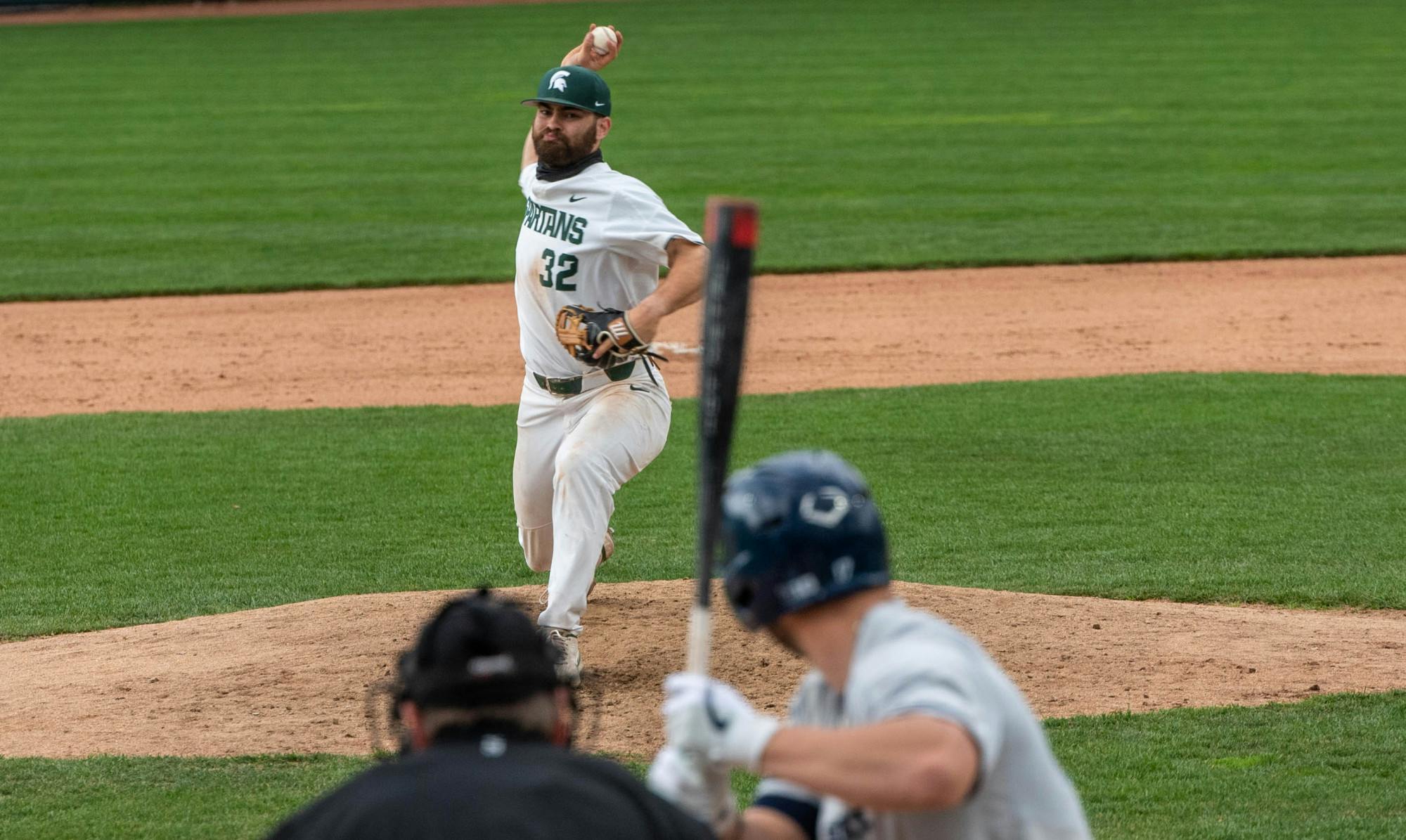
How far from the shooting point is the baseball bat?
284cm

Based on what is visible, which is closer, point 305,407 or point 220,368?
point 305,407

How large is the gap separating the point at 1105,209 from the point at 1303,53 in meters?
13.2

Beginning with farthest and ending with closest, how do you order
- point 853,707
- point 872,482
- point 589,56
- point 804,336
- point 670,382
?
1. point 804,336
2. point 670,382
3. point 872,482
4. point 589,56
5. point 853,707

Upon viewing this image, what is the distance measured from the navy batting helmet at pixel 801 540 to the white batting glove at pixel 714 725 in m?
0.15

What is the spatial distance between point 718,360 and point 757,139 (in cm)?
2125

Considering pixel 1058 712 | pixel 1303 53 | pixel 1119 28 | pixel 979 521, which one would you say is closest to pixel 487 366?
pixel 979 521

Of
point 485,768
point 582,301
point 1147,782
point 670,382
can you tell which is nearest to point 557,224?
point 582,301

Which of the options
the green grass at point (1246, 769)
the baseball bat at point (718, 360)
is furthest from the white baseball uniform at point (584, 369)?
the baseball bat at point (718, 360)

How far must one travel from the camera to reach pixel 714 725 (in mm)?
2510

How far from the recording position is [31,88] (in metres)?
29.0

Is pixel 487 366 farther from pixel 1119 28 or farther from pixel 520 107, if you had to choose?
pixel 1119 28

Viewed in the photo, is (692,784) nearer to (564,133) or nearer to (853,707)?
(853,707)

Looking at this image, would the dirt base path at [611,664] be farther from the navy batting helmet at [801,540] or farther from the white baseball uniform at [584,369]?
the navy batting helmet at [801,540]

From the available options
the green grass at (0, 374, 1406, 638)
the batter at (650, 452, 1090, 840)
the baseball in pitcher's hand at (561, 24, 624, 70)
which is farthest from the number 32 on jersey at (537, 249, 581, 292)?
the batter at (650, 452, 1090, 840)
